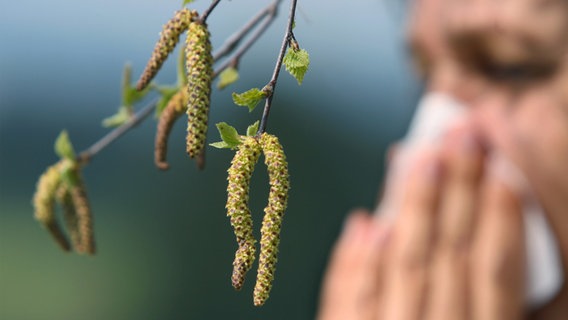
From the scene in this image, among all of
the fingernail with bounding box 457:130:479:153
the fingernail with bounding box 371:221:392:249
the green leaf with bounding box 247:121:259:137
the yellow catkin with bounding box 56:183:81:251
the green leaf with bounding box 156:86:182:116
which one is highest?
the fingernail with bounding box 457:130:479:153

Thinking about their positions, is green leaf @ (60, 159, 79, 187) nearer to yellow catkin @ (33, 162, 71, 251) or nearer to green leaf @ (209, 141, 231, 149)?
yellow catkin @ (33, 162, 71, 251)

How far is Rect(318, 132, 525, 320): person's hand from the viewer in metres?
2.78

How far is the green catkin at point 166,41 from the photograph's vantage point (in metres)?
0.72

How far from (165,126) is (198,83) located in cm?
21

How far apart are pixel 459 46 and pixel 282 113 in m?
9.66

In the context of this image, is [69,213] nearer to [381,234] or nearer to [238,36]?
[238,36]

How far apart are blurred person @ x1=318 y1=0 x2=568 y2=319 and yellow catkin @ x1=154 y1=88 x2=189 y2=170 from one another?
1.63 meters

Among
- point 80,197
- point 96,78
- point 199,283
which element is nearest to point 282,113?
point 96,78

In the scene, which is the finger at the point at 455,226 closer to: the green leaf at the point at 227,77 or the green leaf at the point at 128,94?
the green leaf at the point at 128,94

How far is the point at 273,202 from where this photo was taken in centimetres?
65

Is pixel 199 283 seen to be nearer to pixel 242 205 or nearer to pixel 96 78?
pixel 96 78

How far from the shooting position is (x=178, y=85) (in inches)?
40.7

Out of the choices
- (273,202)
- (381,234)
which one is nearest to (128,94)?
(273,202)

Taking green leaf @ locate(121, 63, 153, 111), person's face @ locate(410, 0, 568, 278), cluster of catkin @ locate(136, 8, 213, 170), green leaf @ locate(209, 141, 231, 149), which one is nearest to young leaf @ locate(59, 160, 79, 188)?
green leaf @ locate(121, 63, 153, 111)
